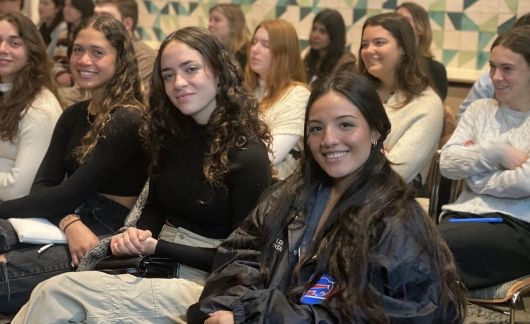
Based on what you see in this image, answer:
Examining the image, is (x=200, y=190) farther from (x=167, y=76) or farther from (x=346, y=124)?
(x=346, y=124)

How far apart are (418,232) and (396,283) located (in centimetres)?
14

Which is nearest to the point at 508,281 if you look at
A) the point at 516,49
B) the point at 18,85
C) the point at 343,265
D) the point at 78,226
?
the point at 516,49

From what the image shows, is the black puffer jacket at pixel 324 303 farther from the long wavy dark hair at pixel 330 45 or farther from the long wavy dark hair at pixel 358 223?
the long wavy dark hair at pixel 330 45

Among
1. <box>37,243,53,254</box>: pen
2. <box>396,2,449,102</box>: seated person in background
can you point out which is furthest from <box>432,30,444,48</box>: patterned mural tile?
<box>37,243,53,254</box>: pen

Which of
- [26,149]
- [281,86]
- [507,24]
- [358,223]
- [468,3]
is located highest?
[468,3]

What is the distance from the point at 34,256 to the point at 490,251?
150 centimetres

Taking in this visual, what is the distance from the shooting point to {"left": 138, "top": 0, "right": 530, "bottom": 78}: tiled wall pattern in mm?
4484

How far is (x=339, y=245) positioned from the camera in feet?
5.65

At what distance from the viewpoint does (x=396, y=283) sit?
163cm

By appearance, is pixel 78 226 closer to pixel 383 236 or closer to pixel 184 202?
pixel 184 202

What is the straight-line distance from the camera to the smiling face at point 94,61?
2.66 meters

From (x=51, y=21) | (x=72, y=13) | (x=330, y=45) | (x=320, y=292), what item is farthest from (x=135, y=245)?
(x=51, y=21)

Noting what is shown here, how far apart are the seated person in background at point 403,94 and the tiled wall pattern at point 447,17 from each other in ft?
4.98

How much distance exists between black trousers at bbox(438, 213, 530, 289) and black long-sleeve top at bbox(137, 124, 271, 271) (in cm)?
75
